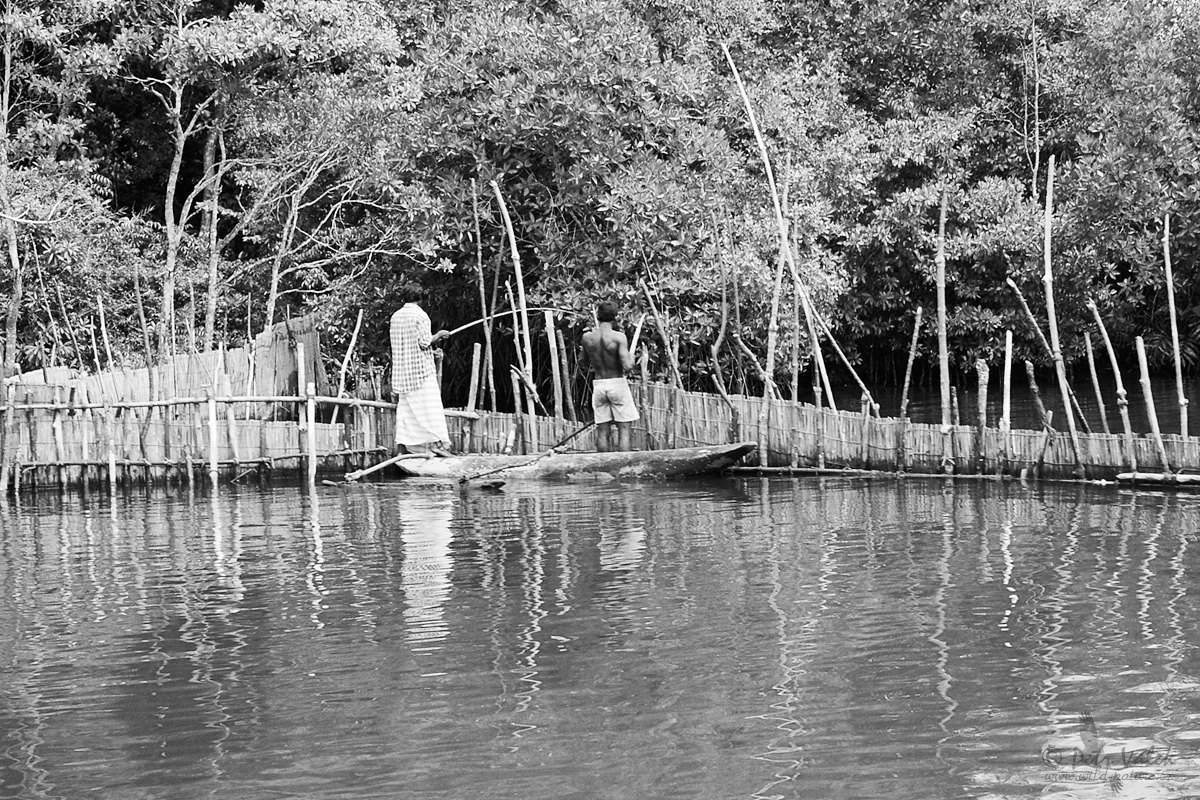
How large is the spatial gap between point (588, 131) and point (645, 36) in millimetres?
1370

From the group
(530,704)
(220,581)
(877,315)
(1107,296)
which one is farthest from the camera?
(877,315)

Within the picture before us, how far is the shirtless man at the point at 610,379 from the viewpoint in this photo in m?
11.8

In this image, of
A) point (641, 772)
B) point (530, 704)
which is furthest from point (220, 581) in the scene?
point (641, 772)

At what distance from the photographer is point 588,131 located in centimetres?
1426

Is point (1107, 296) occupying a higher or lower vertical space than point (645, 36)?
lower

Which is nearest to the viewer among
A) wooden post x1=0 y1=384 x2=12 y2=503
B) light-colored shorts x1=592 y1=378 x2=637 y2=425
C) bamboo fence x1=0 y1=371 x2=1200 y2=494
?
bamboo fence x1=0 y1=371 x2=1200 y2=494

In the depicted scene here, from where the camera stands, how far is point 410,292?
640 inches

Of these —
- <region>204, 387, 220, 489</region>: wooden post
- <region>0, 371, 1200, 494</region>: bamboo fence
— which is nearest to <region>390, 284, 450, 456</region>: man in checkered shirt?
<region>0, 371, 1200, 494</region>: bamboo fence

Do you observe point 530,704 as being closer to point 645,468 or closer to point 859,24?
point 645,468

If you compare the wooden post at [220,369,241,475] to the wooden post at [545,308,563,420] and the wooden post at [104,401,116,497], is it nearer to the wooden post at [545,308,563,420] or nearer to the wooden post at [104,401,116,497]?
the wooden post at [104,401,116,497]

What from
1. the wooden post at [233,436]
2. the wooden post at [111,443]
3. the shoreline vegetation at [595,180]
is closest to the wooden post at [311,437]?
the wooden post at [233,436]

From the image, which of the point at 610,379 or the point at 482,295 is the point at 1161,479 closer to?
the point at 610,379

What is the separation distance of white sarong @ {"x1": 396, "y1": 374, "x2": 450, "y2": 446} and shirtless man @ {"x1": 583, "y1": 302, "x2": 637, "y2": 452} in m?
1.27

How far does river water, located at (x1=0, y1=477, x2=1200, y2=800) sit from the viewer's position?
448 cm
